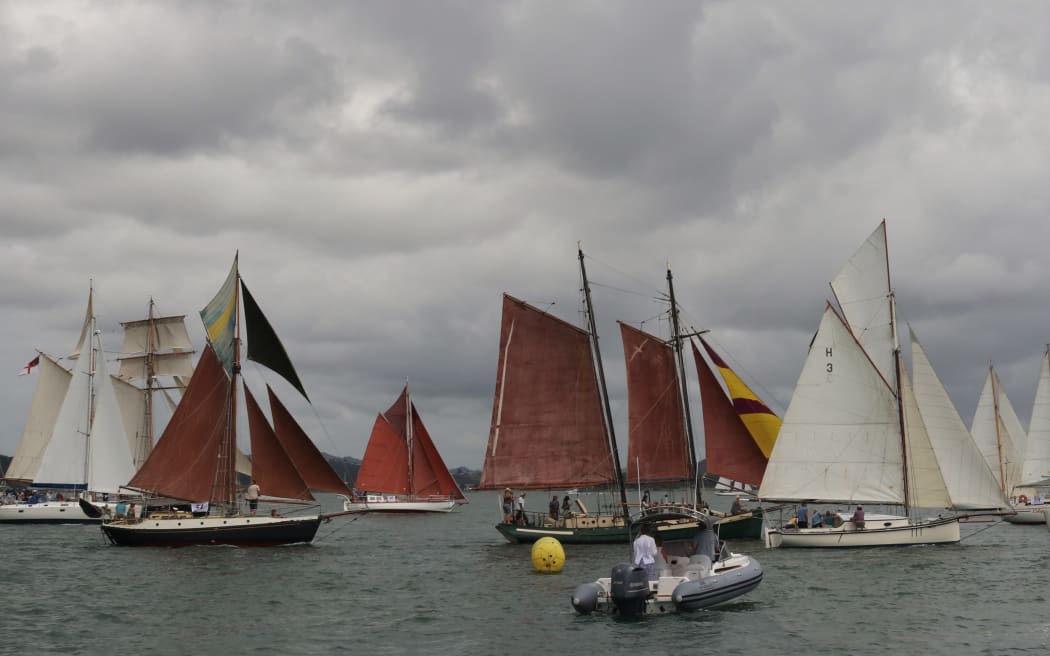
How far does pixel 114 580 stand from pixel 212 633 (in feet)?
59.5

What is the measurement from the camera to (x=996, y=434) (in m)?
117

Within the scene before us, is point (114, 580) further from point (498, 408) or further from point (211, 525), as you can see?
point (498, 408)

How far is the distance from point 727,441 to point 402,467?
75.1 meters

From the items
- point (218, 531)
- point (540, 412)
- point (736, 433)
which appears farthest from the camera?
point (736, 433)

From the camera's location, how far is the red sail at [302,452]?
225ft

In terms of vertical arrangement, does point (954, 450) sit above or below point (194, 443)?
below

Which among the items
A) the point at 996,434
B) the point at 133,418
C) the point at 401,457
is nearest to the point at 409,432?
the point at 401,457

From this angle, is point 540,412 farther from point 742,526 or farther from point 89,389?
point 89,389

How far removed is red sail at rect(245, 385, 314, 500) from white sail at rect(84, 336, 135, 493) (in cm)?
4079

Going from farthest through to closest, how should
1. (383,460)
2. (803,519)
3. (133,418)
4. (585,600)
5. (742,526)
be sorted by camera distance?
(383,460) → (133,418) → (742,526) → (803,519) → (585,600)

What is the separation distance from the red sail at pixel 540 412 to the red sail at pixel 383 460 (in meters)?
68.6

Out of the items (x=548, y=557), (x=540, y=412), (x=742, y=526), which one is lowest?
(x=548, y=557)

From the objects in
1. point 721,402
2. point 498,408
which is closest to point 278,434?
point 498,408

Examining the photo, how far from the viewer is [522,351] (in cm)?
7119
